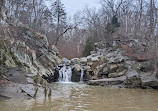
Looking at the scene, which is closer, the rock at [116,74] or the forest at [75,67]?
the forest at [75,67]

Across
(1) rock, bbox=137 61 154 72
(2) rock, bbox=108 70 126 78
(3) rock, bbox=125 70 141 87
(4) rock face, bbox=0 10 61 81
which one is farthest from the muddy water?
(2) rock, bbox=108 70 126 78

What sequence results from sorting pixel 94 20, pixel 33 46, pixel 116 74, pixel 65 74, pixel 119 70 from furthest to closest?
pixel 94 20 → pixel 65 74 → pixel 33 46 → pixel 119 70 → pixel 116 74

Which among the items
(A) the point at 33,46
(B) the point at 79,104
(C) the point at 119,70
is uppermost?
(A) the point at 33,46

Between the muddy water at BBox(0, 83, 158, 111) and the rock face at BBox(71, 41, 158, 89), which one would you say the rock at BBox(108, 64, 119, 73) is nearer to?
the rock face at BBox(71, 41, 158, 89)

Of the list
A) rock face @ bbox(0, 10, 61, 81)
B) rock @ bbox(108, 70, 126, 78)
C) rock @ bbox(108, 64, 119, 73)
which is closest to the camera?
rock face @ bbox(0, 10, 61, 81)

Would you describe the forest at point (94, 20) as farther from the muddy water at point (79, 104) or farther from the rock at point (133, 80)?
the muddy water at point (79, 104)

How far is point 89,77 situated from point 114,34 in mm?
9524

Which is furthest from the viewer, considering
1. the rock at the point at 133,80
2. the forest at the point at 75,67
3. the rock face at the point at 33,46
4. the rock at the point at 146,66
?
the rock face at the point at 33,46

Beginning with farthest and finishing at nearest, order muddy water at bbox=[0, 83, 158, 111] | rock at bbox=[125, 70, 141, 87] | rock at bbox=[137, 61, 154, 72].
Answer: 1. rock at bbox=[137, 61, 154, 72]
2. rock at bbox=[125, 70, 141, 87]
3. muddy water at bbox=[0, 83, 158, 111]

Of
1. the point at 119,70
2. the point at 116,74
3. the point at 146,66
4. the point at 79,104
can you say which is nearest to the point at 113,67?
the point at 119,70

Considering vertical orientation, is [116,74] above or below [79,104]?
above

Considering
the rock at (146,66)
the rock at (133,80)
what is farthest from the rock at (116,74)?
the rock at (133,80)

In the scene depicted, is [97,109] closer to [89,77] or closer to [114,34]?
[89,77]

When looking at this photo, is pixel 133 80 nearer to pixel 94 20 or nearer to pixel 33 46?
pixel 33 46
